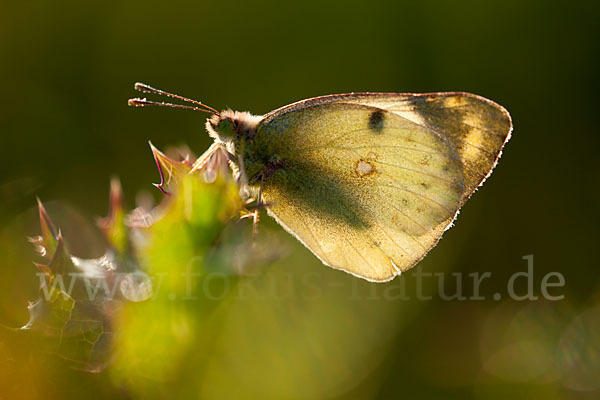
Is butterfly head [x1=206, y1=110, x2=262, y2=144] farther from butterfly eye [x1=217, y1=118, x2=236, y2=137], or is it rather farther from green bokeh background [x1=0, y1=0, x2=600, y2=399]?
green bokeh background [x1=0, y1=0, x2=600, y2=399]

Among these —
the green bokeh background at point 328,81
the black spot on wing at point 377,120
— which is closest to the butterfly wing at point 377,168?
the black spot on wing at point 377,120

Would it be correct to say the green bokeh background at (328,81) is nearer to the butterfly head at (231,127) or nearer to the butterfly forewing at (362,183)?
the butterfly forewing at (362,183)

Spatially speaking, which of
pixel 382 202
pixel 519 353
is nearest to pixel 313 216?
pixel 382 202

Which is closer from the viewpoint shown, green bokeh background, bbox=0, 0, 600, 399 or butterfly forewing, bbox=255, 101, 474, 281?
butterfly forewing, bbox=255, 101, 474, 281

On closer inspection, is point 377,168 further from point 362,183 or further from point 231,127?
point 231,127

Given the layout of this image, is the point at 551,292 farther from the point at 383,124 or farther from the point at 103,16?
the point at 103,16

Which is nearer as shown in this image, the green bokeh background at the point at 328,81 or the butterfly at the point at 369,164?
the butterfly at the point at 369,164

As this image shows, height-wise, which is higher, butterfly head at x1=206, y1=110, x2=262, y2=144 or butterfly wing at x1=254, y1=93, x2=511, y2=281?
butterfly head at x1=206, y1=110, x2=262, y2=144

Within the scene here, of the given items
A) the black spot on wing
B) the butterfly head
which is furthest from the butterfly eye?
the black spot on wing

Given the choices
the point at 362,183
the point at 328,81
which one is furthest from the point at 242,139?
the point at 328,81
